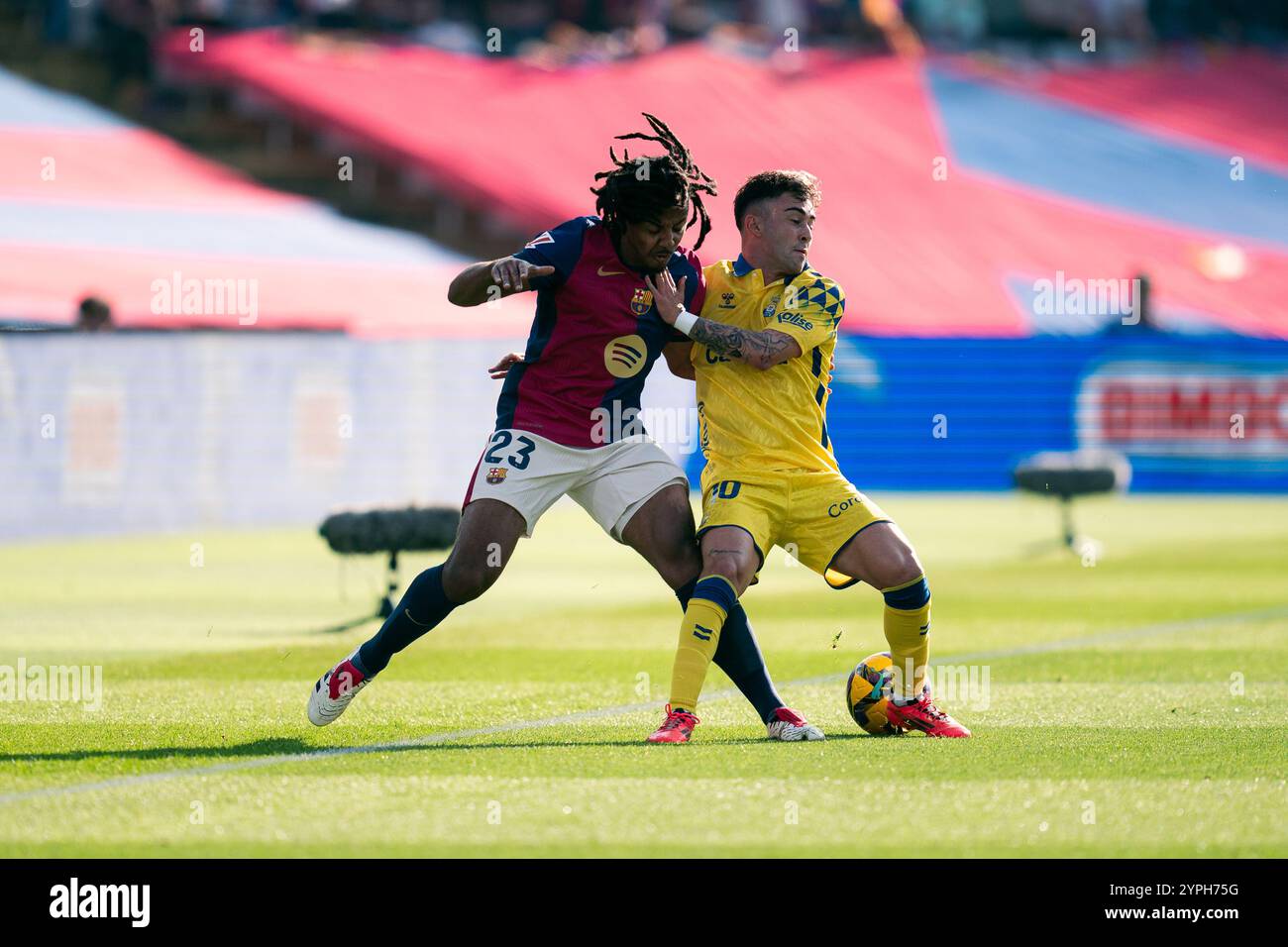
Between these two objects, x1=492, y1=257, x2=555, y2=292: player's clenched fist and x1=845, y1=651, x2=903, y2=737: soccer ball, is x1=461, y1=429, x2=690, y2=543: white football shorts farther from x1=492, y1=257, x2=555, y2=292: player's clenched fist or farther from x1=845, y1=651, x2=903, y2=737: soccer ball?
x1=845, y1=651, x2=903, y2=737: soccer ball

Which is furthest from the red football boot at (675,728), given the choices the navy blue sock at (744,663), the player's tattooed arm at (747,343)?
the player's tattooed arm at (747,343)

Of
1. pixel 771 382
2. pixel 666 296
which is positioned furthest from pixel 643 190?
pixel 771 382

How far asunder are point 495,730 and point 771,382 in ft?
5.43

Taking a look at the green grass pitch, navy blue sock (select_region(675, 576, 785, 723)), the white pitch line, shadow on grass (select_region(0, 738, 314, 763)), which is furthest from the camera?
navy blue sock (select_region(675, 576, 785, 723))

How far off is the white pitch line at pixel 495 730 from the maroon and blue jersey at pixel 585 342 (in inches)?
44.9

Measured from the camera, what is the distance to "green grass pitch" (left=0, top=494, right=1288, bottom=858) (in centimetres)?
496

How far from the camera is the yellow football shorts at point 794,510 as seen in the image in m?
6.65

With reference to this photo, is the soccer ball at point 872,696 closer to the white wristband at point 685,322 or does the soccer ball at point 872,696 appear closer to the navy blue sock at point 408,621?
the white wristband at point 685,322

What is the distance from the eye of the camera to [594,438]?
6.76 metres

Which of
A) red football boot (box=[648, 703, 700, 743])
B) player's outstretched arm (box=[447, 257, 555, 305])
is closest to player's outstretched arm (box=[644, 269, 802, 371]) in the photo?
player's outstretched arm (box=[447, 257, 555, 305])

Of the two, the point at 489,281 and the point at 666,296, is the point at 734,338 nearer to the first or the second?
the point at 666,296

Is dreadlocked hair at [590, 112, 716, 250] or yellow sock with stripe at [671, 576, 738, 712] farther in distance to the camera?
dreadlocked hair at [590, 112, 716, 250]
